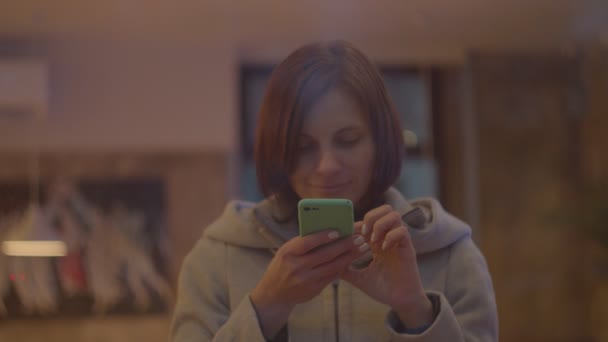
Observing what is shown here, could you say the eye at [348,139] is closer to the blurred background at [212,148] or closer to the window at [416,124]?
the blurred background at [212,148]

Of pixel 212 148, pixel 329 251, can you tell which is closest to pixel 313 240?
pixel 329 251

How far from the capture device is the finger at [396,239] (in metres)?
0.48

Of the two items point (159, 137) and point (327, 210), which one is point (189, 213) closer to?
point (159, 137)

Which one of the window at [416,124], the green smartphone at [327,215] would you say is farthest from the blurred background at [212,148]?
the green smartphone at [327,215]

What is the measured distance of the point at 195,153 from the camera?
8.65ft

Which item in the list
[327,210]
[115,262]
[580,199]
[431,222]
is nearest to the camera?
[327,210]

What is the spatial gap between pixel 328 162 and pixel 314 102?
0.05m

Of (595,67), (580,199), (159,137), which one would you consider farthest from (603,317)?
(159,137)

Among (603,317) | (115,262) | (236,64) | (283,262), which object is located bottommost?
(603,317)

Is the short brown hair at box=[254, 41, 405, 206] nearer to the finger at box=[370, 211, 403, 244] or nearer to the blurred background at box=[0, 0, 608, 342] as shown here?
the finger at box=[370, 211, 403, 244]

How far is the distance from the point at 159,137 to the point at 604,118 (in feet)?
5.62

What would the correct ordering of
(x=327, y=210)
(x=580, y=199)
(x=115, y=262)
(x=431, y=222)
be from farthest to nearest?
1. (x=580, y=199)
2. (x=115, y=262)
3. (x=431, y=222)
4. (x=327, y=210)

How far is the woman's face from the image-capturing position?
53 centimetres

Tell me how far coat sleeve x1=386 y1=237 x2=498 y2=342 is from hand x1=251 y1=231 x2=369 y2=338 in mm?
71
